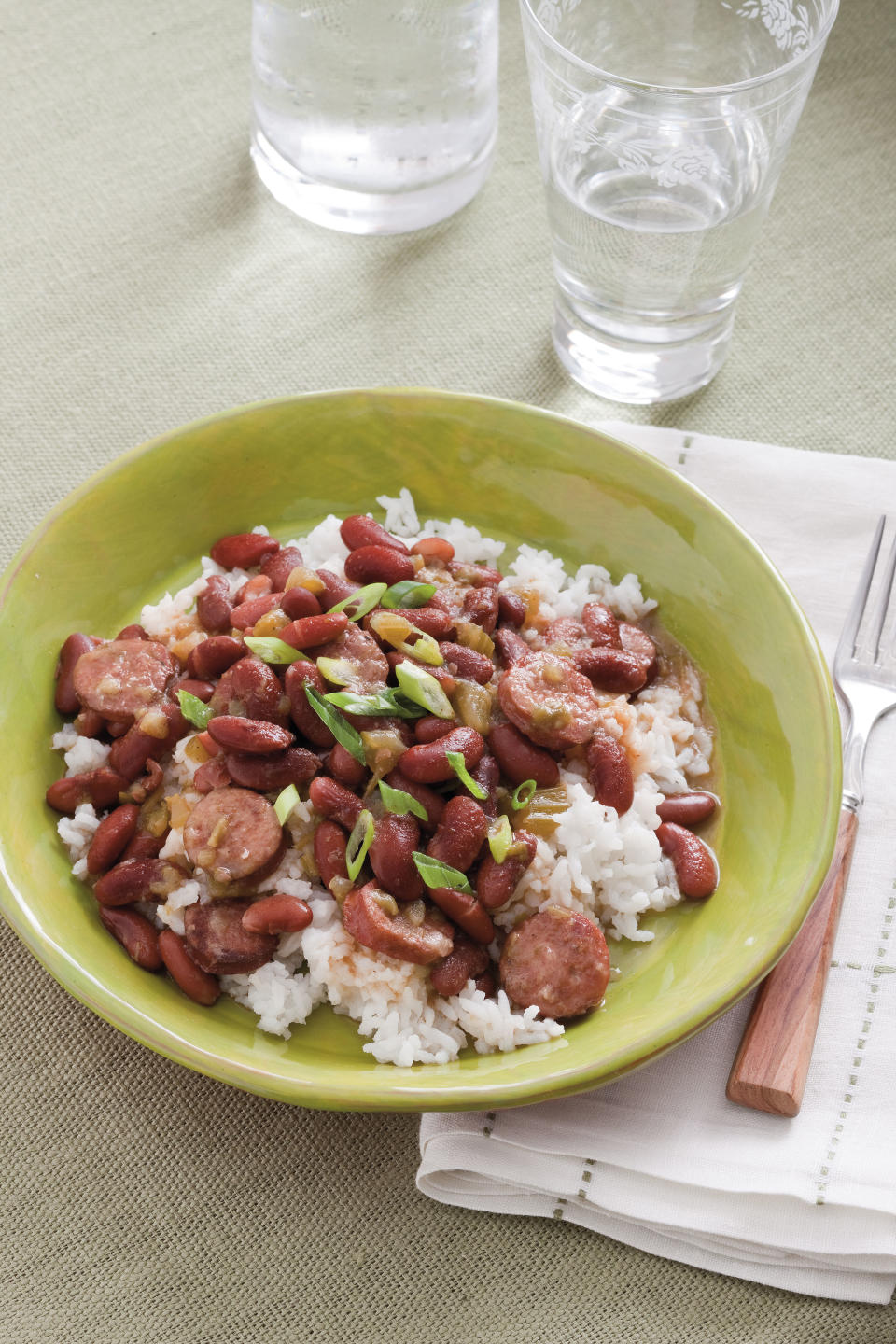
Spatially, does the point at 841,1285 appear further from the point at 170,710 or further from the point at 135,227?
the point at 135,227

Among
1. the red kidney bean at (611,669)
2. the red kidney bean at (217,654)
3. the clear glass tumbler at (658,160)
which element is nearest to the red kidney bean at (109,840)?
the red kidney bean at (217,654)

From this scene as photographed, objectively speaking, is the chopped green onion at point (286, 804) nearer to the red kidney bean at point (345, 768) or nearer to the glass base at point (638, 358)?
the red kidney bean at point (345, 768)

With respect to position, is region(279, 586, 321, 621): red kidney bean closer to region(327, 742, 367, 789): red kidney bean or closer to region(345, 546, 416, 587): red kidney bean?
region(345, 546, 416, 587): red kidney bean

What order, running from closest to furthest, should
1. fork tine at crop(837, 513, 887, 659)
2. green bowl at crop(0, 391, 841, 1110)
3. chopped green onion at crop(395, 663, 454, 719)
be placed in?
green bowl at crop(0, 391, 841, 1110) → chopped green onion at crop(395, 663, 454, 719) → fork tine at crop(837, 513, 887, 659)

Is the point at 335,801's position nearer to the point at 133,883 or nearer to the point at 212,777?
the point at 212,777

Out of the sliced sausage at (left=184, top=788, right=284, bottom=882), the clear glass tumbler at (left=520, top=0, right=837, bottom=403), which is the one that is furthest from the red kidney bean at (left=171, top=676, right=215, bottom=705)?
the clear glass tumbler at (left=520, top=0, right=837, bottom=403)

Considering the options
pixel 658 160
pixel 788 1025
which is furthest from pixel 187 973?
pixel 658 160
